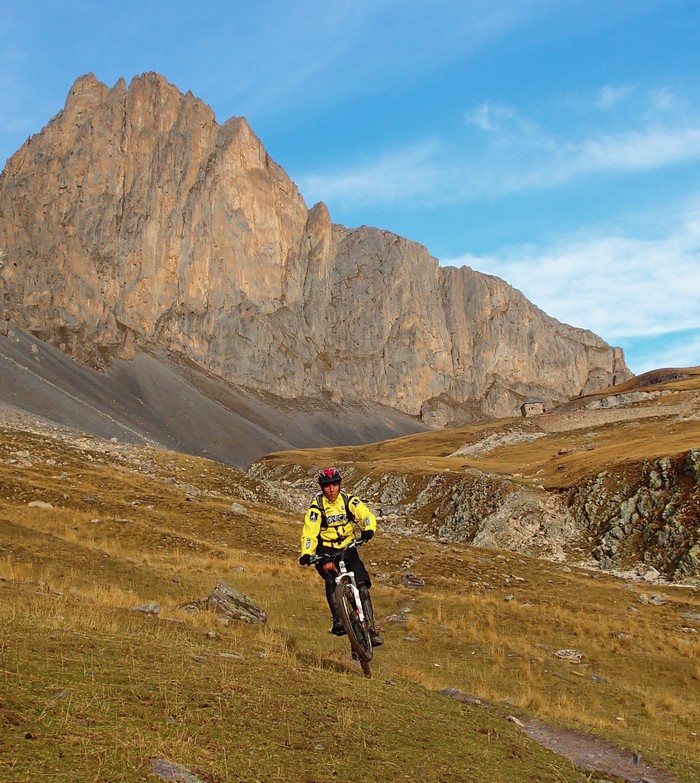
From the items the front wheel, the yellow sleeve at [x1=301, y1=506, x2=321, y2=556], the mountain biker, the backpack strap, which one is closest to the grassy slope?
the front wheel

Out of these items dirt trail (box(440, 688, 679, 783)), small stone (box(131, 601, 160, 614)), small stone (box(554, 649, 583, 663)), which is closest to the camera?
dirt trail (box(440, 688, 679, 783))

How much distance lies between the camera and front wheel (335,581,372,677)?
10.9 meters

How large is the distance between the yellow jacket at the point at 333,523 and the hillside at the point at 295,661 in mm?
2065

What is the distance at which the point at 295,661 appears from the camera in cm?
1077

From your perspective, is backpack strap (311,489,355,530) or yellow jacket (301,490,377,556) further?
backpack strap (311,489,355,530)

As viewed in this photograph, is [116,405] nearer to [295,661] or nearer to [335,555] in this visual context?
[335,555]

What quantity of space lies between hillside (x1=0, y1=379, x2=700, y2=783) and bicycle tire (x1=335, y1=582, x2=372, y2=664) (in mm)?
442

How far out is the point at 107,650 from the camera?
8.97 meters

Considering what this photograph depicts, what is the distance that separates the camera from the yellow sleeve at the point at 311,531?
11.4 m

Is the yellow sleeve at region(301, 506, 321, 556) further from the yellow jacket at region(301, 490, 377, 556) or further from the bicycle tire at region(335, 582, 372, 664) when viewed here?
the bicycle tire at region(335, 582, 372, 664)

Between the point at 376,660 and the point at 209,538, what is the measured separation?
1786 cm

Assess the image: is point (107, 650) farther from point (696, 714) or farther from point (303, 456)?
point (303, 456)

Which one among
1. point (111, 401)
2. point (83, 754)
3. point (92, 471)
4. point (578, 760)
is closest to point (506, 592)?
point (578, 760)

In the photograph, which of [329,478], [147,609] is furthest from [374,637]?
[147,609]
